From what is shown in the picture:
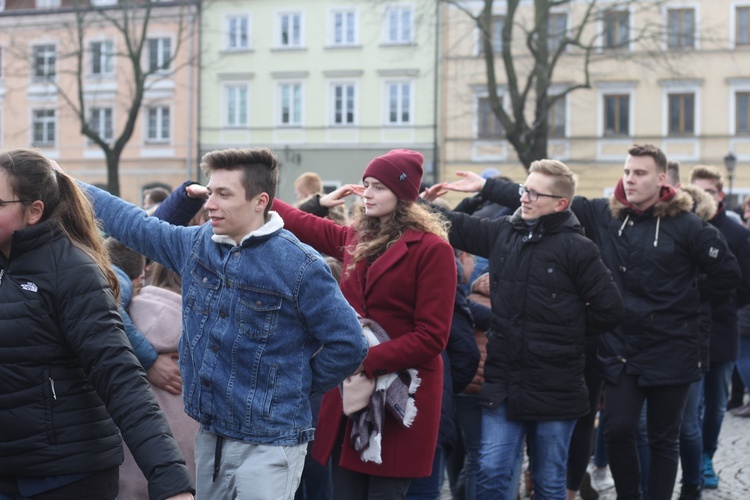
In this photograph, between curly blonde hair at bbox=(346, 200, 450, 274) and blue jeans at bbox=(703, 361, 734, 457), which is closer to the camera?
curly blonde hair at bbox=(346, 200, 450, 274)

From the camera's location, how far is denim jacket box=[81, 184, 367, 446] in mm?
3611

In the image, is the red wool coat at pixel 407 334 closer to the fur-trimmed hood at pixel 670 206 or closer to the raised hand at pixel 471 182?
the raised hand at pixel 471 182

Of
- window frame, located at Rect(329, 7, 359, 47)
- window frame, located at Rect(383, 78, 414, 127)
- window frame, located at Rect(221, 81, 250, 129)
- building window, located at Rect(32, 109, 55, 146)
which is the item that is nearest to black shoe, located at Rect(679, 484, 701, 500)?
window frame, located at Rect(383, 78, 414, 127)

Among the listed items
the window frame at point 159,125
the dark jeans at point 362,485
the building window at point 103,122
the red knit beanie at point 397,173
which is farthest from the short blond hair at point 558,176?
the building window at point 103,122

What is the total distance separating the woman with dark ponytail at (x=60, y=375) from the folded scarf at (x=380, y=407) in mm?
1398

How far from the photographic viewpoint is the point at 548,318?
546cm

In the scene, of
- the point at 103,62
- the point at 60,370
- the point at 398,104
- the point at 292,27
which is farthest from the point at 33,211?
the point at 103,62

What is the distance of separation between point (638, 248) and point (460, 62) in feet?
112

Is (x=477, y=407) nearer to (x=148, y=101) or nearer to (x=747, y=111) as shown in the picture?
(x=747, y=111)

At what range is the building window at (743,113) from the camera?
36844 mm

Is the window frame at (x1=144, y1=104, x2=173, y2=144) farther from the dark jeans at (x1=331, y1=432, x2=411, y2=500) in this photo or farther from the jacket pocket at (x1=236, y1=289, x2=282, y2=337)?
the jacket pocket at (x1=236, y1=289, x2=282, y2=337)

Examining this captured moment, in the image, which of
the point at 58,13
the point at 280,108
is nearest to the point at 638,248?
the point at 280,108

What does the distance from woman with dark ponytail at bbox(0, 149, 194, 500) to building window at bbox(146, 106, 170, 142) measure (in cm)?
4007

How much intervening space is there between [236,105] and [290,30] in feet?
13.2
